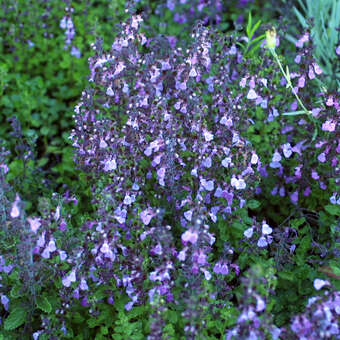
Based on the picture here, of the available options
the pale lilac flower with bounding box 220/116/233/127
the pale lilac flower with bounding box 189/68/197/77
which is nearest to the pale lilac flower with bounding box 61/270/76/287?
the pale lilac flower with bounding box 220/116/233/127

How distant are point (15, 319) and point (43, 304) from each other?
21 centimetres

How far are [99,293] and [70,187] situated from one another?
163 cm

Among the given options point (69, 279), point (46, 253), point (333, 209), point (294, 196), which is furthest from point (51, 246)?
point (294, 196)

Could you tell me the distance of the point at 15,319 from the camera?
290 centimetres

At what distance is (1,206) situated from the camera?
9.43 feet

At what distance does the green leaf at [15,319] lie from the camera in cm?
286

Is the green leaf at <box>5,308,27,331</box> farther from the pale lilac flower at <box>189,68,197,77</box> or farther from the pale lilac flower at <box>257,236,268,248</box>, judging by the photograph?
the pale lilac flower at <box>189,68,197,77</box>

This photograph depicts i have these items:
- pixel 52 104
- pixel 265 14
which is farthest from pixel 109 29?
pixel 265 14

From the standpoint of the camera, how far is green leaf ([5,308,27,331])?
2862mm

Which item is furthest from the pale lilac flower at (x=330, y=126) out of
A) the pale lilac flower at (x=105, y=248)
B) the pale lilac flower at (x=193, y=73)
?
the pale lilac flower at (x=105, y=248)

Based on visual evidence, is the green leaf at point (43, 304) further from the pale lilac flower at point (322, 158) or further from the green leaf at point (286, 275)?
the pale lilac flower at point (322, 158)

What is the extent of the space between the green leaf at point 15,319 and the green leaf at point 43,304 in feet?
0.46

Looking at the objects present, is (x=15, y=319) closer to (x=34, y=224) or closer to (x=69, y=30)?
(x=34, y=224)

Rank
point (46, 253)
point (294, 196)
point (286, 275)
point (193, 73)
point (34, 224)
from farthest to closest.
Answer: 1. point (294, 196)
2. point (193, 73)
3. point (286, 275)
4. point (46, 253)
5. point (34, 224)
